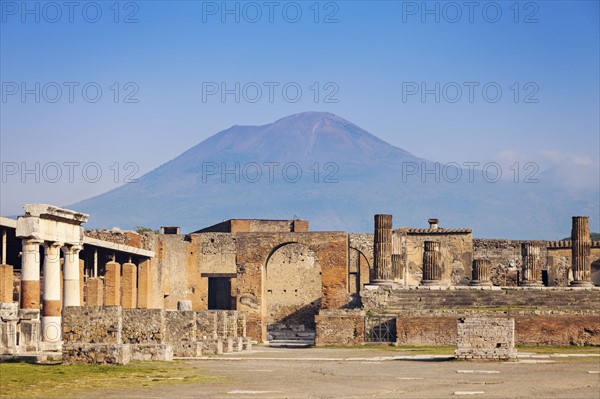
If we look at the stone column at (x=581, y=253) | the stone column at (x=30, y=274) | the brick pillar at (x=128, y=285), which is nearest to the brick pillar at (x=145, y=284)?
the brick pillar at (x=128, y=285)

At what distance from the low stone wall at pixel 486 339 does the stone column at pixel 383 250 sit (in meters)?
16.6

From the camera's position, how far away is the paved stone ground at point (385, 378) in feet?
69.6

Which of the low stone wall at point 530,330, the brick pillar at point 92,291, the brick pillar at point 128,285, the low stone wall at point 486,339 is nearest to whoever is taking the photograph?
the low stone wall at point 486,339

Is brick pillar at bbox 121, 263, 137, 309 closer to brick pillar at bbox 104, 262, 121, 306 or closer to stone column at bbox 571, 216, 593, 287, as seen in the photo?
brick pillar at bbox 104, 262, 121, 306

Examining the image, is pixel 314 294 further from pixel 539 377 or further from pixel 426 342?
pixel 539 377

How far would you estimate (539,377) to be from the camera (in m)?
24.8

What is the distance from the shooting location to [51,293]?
32.0 metres

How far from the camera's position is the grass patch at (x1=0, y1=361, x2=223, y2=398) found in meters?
20.9

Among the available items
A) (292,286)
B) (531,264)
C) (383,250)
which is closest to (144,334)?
(383,250)

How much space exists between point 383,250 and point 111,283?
1036 centimetres

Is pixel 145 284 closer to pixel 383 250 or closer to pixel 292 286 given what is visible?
pixel 292 286

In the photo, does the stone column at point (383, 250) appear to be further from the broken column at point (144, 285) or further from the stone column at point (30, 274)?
the stone column at point (30, 274)

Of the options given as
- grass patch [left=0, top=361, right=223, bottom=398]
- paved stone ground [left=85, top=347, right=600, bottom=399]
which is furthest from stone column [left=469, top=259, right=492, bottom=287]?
grass patch [left=0, top=361, right=223, bottom=398]

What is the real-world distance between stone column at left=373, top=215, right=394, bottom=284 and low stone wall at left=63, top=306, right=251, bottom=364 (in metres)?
10.2
